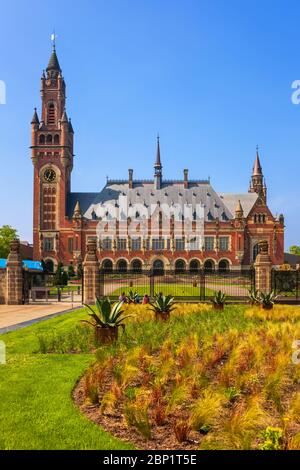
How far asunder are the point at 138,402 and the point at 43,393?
1902 millimetres

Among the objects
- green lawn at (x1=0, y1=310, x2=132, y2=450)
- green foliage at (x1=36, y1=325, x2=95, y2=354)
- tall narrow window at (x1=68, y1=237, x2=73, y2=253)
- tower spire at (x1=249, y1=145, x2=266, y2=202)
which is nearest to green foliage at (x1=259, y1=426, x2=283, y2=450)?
green lawn at (x1=0, y1=310, x2=132, y2=450)

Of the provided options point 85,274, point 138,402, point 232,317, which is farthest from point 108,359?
point 85,274

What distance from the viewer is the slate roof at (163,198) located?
81800 millimetres

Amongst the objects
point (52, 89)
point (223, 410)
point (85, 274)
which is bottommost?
point (223, 410)

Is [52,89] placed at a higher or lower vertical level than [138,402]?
higher

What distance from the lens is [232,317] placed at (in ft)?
58.8

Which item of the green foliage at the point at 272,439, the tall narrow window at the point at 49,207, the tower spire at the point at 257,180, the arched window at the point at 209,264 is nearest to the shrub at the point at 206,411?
the green foliage at the point at 272,439

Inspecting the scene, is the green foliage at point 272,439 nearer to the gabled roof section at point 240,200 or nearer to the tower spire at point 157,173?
the gabled roof section at point 240,200

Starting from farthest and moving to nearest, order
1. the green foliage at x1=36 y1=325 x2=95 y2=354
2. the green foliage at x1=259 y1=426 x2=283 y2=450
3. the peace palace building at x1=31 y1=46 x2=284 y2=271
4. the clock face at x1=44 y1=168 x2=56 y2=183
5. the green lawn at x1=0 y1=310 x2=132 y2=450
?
the clock face at x1=44 y1=168 x2=56 y2=183 → the peace palace building at x1=31 y1=46 x2=284 y2=271 → the green foliage at x1=36 y1=325 x2=95 y2=354 → the green lawn at x1=0 y1=310 x2=132 y2=450 → the green foliage at x1=259 y1=426 x2=283 y2=450

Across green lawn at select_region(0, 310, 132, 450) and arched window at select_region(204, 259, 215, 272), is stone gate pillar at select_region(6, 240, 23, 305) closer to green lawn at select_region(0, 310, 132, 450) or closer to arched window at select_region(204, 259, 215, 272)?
green lawn at select_region(0, 310, 132, 450)

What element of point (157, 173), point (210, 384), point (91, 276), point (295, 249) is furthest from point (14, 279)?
point (295, 249)

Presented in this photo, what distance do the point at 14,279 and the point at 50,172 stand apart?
54.8 meters

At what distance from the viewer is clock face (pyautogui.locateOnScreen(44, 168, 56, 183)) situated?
265 ft
